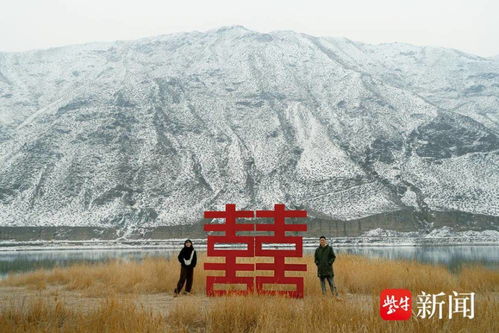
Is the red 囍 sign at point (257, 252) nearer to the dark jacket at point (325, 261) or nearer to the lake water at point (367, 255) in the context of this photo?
the dark jacket at point (325, 261)

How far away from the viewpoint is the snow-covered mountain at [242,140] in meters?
101

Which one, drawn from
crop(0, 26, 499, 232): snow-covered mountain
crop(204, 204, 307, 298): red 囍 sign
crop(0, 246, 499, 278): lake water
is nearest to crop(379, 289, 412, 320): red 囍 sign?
crop(204, 204, 307, 298): red 囍 sign

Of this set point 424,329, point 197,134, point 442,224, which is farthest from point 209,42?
point 424,329

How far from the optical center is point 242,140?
123875mm

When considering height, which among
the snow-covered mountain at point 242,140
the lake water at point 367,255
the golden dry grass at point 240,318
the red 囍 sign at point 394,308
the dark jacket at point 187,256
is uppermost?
the snow-covered mountain at point 242,140

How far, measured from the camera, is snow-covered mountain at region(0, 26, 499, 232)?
10119 cm

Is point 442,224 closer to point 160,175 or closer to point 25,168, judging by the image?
point 160,175

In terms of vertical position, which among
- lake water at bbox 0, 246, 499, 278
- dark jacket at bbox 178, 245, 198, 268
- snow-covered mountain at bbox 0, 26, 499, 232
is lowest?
lake water at bbox 0, 246, 499, 278

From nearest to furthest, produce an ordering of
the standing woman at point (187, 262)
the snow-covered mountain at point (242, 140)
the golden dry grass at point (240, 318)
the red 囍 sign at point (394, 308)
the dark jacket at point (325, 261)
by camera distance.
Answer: the golden dry grass at point (240, 318)
the red 囍 sign at point (394, 308)
the dark jacket at point (325, 261)
the standing woman at point (187, 262)
the snow-covered mountain at point (242, 140)

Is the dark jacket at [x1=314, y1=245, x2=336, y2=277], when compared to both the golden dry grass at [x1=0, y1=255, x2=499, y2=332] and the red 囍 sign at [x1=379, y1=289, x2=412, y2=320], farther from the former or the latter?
the red 囍 sign at [x1=379, y1=289, x2=412, y2=320]

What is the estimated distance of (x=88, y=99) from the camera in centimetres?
14288

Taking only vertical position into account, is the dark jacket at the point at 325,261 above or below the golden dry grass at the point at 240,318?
above

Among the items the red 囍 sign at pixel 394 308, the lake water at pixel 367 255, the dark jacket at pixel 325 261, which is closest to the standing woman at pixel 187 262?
the dark jacket at pixel 325 261

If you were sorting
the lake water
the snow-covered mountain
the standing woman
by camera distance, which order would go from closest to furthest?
the standing woman
the lake water
the snow-covered mountain
